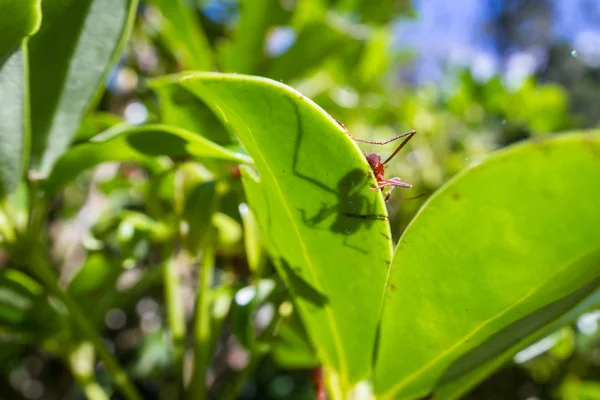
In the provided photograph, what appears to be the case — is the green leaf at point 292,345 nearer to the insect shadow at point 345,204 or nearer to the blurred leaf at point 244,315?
the blurred leaf at point 244,315

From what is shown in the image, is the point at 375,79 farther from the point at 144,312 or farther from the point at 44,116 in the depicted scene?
the point at 44,116

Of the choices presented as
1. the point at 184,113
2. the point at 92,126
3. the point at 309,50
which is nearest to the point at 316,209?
the point at 184,113

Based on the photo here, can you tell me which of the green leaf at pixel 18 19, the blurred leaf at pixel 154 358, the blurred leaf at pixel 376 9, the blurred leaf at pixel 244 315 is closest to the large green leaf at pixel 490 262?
the blurred leaf at pixel 244 315

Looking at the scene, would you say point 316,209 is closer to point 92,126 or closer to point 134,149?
point 134,149

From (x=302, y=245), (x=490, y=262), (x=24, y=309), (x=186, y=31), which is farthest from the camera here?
(x=186, y=31)

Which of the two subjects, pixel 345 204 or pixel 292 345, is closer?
pixel 345 204

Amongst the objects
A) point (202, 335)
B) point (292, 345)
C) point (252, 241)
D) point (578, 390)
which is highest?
point (252, 241)

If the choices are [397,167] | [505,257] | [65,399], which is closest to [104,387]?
[65,399]
